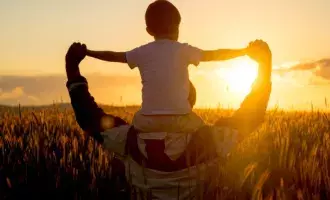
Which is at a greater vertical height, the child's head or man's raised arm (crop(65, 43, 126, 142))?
the child's head

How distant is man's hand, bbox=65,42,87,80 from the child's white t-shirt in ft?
1.57

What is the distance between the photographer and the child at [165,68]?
334 cm

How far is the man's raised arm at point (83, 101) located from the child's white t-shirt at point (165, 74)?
0.47 metres

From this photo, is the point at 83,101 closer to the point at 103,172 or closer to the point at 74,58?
the point at 74,58

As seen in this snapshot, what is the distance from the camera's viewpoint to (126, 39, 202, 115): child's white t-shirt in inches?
132

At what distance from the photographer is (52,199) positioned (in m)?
3.67

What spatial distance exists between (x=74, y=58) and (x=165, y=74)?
32.6 inches

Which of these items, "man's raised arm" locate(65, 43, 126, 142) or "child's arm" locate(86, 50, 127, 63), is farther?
"man's raised arm" locate(65, 43, 126, 142)

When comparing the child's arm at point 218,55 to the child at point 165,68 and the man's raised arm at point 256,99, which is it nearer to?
the child at point 165,68

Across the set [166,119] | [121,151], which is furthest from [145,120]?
[121,151]

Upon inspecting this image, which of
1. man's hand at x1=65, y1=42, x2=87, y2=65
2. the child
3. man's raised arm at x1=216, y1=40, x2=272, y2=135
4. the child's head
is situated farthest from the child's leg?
man's hand at x1=65, y1=42, x2=87, y2=65

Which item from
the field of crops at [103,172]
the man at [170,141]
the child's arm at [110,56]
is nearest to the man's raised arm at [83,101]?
the man at [170,141]

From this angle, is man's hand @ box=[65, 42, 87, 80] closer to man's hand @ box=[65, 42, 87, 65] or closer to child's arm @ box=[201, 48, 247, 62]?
man's hand @ box=[65, 42, 87, 65]

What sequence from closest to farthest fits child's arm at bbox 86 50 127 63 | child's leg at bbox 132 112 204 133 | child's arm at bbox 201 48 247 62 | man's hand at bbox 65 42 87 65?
child's leg at bbox 132 112 204 133 → child's arm at bbox 201 48 247 62 → child's arm at bbox 86 50 127 63 → man's hand at bbox 65 42 87 65
